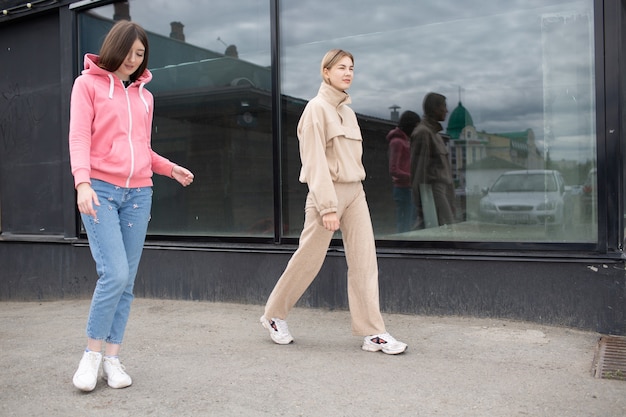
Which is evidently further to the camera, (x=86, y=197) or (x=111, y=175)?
(x=111, y=175)

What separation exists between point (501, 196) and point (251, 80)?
2430 mm

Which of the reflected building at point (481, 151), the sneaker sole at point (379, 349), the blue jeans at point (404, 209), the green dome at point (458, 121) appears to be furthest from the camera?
the blue jeans at point (404, 209)

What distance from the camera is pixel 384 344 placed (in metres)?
3.95

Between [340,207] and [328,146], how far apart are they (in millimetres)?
388

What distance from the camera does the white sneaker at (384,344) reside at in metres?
A: 3.92

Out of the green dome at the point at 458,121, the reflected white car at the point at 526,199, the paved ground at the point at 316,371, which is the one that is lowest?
the paved ground at the point at 316,371

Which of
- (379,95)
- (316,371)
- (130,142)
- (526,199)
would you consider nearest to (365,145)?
(379,95)

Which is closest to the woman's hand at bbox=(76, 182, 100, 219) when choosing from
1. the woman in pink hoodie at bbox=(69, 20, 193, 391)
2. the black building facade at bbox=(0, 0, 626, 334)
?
the woman in pink hoodie at bbox=(69, 20, 193, 391)

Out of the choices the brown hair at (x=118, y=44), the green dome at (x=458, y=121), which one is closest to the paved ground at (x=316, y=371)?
the green dome at (x=458, y=121)

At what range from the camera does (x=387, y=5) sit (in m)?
5.34

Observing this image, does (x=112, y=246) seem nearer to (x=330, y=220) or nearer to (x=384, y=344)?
(x=330, y=220)

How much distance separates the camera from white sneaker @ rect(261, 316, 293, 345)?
165 inches

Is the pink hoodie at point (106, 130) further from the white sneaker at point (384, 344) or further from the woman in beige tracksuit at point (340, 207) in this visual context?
the white sneaker at point (384, 344)

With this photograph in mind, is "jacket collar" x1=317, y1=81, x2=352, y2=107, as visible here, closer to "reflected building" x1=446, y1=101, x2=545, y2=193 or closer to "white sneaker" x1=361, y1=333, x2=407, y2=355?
"reflected building" x1=446, y1=101, x2=545, y2=193
